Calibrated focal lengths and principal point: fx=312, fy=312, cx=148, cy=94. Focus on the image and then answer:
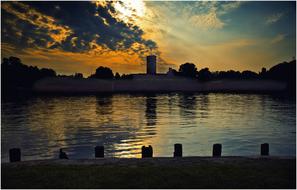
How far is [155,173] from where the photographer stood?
9617 millimetres

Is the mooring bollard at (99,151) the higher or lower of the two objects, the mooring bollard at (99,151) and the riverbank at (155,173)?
the lower

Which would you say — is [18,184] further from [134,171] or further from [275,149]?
[275,149]

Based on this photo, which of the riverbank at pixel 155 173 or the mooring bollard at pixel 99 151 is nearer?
the riverbank at pixel 155 173

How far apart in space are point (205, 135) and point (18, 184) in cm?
2768

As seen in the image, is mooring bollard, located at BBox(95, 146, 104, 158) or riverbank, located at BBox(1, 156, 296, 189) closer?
riverbank, located at BBox(1, 156, 296, 189)

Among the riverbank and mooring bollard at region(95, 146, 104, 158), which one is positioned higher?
the riverbank

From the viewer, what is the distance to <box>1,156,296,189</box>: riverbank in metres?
8.80

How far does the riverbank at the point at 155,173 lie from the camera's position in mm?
8797

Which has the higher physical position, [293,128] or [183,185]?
[183,185]

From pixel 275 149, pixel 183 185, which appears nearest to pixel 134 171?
pixel 183 185

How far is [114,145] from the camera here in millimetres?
28578

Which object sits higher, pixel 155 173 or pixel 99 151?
pixel 155 173

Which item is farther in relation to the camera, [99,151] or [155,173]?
[99,151]

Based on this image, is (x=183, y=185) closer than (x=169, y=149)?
Yes
